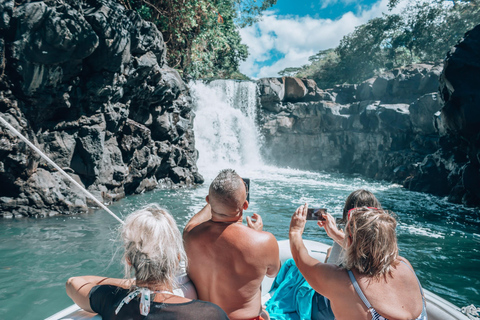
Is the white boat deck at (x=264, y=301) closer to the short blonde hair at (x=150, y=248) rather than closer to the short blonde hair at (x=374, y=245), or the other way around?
the short blonde hair at (x=150, y=248)

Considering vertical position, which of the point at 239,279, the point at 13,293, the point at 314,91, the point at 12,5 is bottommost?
the point at 13,293

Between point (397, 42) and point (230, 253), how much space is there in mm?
35562

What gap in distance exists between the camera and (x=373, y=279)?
5.26 ft

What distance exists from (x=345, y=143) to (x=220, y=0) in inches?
583

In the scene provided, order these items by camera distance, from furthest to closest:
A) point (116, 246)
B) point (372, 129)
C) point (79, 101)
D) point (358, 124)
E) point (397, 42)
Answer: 1. point (397, 42)
2. point (358, 124)
3. point (372, 129)
4. point (79, 101)
5. point (116, 246)

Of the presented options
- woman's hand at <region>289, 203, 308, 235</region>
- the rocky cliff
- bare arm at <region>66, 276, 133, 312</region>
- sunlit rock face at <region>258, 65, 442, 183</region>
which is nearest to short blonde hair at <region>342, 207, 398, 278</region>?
woman's hand at <region>289, 203, 308, 235</region>

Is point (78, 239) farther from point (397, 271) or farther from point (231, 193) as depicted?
point (397, 271)

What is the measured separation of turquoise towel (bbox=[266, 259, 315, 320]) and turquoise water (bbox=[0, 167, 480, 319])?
1545 mm

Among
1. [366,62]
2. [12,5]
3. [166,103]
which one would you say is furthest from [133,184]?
[366,62]

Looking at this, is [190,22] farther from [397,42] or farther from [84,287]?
[397,42]

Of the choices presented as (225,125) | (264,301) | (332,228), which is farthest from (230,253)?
(225,125)

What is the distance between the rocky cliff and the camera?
1500cm

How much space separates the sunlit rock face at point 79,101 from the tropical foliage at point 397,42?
2621 cm

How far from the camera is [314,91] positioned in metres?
25.0
